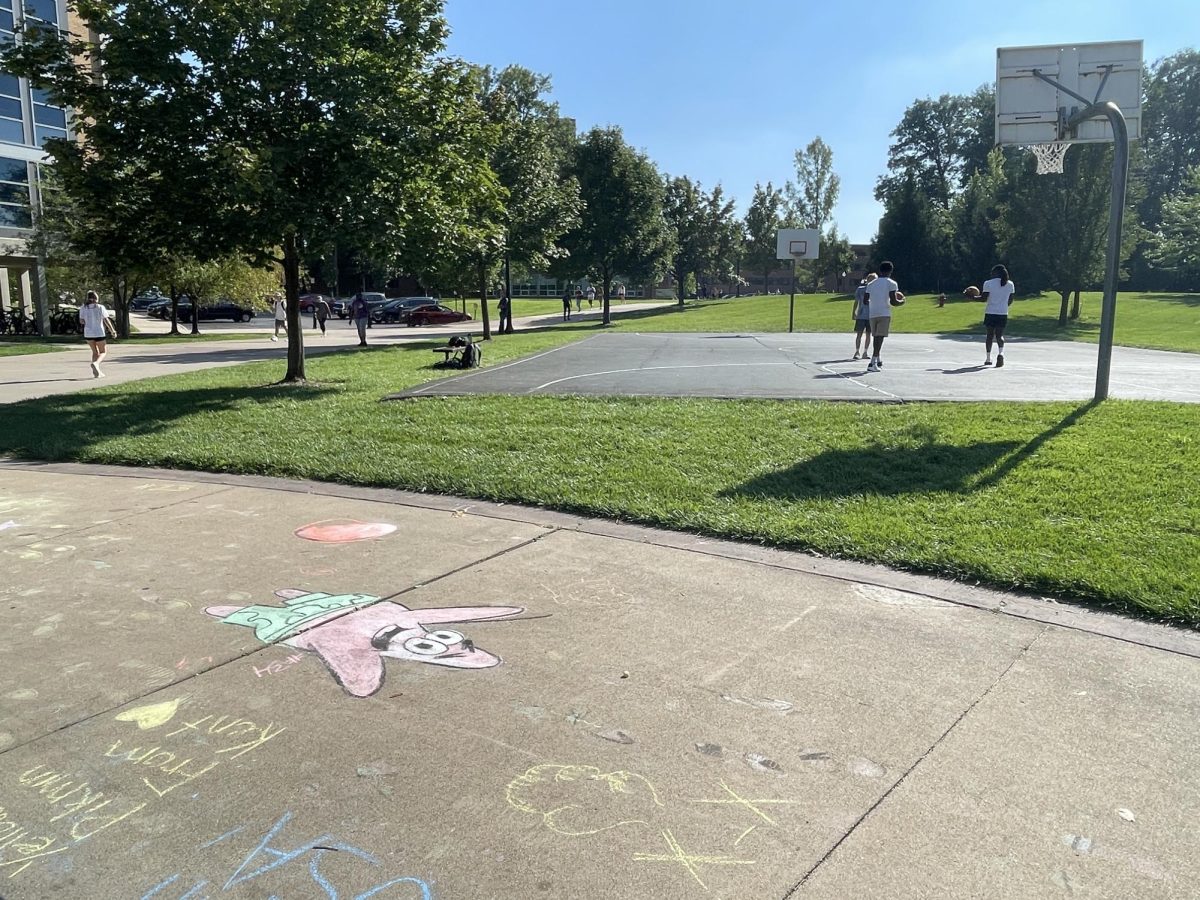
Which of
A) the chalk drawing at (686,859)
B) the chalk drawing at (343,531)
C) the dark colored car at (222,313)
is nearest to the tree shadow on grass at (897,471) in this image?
the chalk drawing at (343,531)

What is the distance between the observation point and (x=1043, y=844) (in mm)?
2537

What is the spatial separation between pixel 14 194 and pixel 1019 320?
4296 centimetres

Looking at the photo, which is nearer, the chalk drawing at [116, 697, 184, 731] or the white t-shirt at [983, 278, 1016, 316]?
the chalk drawing at [116, 697, 184, 731]

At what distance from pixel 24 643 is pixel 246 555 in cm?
154

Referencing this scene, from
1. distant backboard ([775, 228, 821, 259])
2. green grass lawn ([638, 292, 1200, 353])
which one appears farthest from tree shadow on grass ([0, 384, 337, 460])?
distant backboard ([775, 228, 821, 259])

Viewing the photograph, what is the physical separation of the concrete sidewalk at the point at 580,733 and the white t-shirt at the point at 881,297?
1161 centimetres

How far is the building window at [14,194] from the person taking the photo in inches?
1204

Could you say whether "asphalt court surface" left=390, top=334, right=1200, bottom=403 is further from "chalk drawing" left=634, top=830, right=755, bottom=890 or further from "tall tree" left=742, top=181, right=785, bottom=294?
"tall tree" left=742, top=181, right=785, bottom=294

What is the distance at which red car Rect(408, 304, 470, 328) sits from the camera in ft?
160

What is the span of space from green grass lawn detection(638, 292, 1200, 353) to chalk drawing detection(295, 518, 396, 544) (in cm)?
2488

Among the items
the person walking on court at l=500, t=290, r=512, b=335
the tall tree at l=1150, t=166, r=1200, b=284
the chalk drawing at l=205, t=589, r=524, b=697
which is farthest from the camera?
the person walking on court at l=500, t=290, r=512, b=335

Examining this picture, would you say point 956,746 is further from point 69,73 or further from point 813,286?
point 813,286

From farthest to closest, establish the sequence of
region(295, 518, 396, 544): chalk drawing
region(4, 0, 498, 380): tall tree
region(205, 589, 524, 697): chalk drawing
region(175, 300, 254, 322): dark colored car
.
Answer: region(175, 300, 254, 322): dark colored car < region(4, 0, 498, 380): tall tree < region(295, 518, 396, 544): chalk drawing < region(205, 589, 524, 697): chalk drawing

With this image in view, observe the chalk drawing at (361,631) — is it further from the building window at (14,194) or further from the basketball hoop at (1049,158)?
the building window at (14,194)
